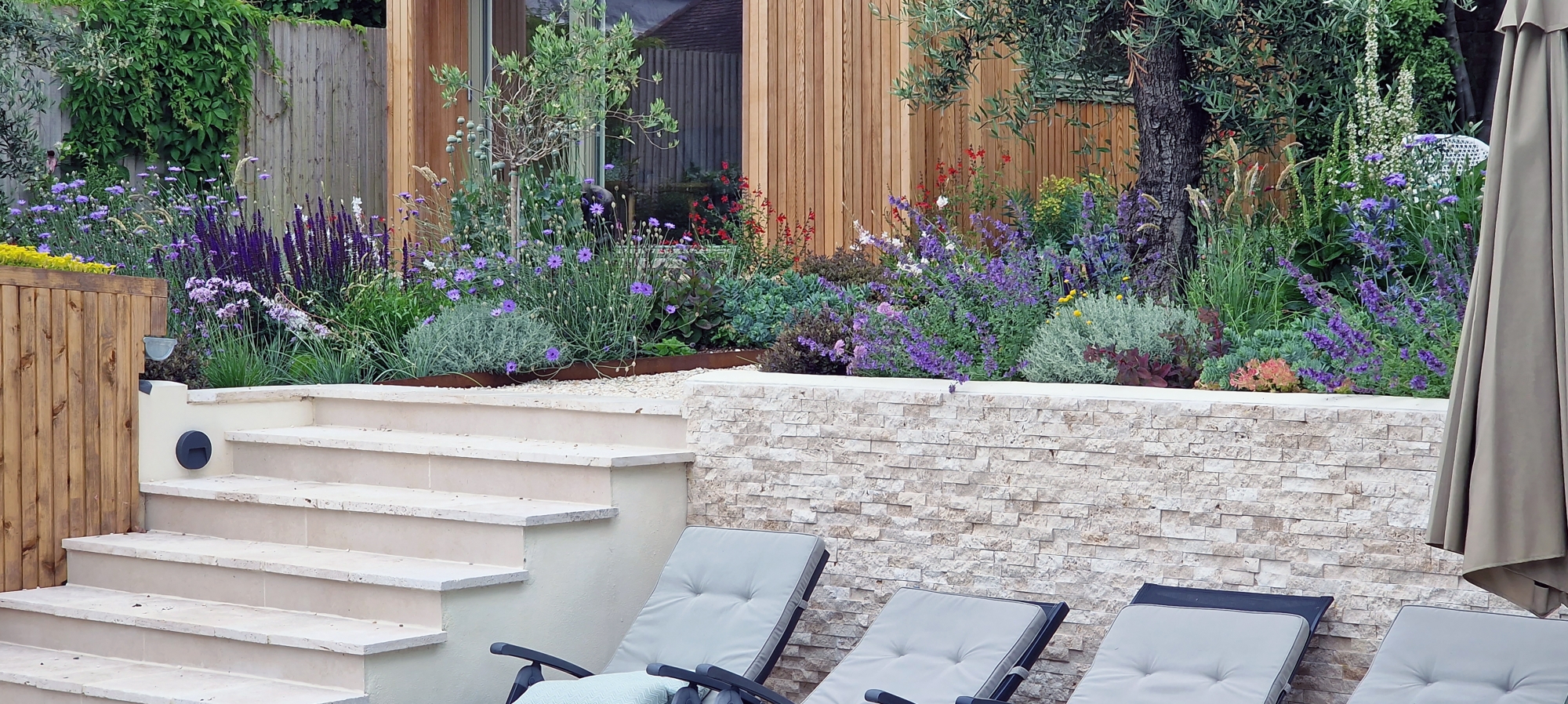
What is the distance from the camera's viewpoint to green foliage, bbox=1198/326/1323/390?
4340 millimetres

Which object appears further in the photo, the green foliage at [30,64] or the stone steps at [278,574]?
the green foliage at [30,64]

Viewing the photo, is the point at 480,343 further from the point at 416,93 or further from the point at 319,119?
the point at 319,119

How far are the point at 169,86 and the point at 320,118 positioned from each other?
119 cm

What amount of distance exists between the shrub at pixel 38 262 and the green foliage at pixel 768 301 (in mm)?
3019

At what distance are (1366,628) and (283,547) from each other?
3.58 metres

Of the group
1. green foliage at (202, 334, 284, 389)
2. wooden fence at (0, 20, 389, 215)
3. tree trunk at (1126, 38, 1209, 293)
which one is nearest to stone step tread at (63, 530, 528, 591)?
green foliage at (202, 334, 284, 389)

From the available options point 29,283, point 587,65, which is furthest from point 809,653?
point 587,65

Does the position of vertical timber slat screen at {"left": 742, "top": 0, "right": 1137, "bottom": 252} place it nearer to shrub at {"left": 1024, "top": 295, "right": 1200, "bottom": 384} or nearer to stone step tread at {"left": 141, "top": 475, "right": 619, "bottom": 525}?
shrub at {"left": 1024, "top": 295, "right": 1200, "bottom": 384}

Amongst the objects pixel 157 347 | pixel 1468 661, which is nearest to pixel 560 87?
pixel 157 347

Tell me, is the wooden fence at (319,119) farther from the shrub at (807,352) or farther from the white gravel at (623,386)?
the shrub at (807,352)

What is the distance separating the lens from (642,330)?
22.2 ft

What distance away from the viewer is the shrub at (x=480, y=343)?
6188 millimetres

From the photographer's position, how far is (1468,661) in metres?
3.49

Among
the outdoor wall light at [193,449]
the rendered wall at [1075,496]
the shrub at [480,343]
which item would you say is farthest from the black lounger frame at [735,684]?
the shrub at [480,343]
